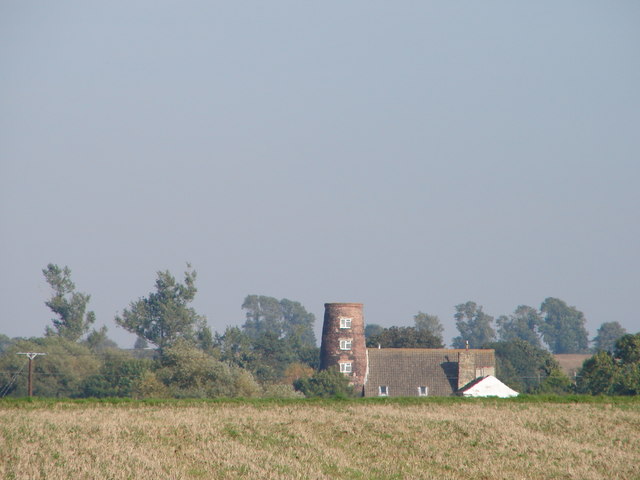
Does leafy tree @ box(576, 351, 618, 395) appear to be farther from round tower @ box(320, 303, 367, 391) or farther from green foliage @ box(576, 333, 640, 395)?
round tower @ box(320, 303, 367, 391)

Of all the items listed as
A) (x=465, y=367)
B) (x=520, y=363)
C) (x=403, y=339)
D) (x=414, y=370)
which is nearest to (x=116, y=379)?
(x=414, y=370)

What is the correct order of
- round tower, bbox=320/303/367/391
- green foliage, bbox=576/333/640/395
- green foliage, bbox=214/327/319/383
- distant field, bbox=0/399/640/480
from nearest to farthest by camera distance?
distant field, bbox=0/399/640/480, green foliage, bbox=576/333/640/395, round tower, bbox=320/303/367/391, green foliage, bbox=214/327/319/383

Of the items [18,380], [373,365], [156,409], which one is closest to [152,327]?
[18,380]

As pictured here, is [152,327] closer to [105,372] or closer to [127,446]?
[105,372]

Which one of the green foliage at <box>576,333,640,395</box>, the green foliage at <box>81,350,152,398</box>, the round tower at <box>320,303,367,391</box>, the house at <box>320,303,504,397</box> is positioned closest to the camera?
the green foliage at <box>576,333,640,395</box>

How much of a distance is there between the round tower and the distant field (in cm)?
5276

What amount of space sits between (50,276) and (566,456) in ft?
417

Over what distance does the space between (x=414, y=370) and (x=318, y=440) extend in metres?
69.9

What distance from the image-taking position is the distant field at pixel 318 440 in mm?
25641

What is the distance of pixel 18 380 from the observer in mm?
103875

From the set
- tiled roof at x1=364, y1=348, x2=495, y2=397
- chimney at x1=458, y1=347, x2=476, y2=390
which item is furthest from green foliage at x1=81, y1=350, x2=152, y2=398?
chimney at x1=458, y1=347, x2=476, y2=390

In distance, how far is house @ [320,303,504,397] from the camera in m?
96.4

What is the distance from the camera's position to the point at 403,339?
135 metres

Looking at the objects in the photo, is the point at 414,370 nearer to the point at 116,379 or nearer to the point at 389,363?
the point at 389,363
